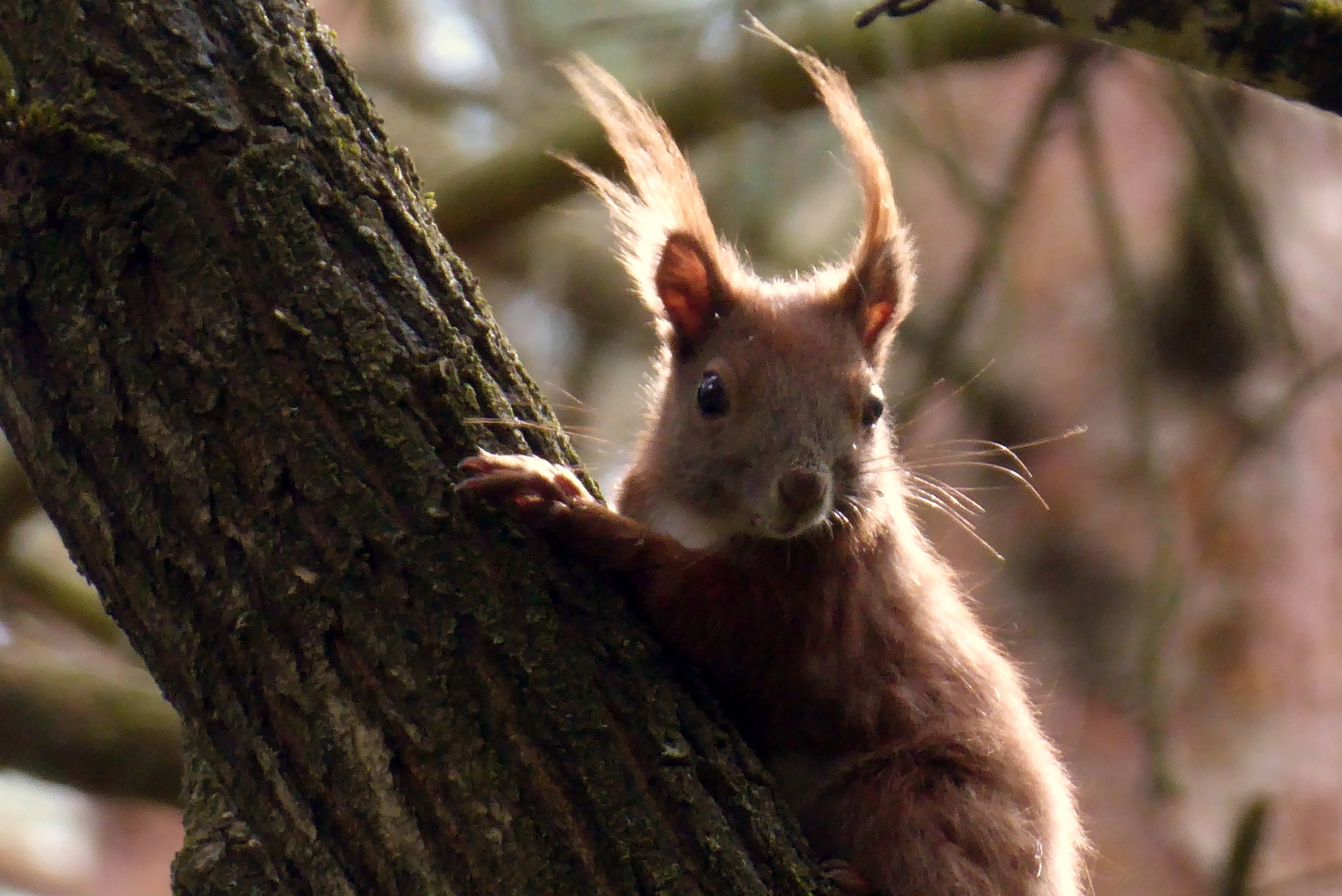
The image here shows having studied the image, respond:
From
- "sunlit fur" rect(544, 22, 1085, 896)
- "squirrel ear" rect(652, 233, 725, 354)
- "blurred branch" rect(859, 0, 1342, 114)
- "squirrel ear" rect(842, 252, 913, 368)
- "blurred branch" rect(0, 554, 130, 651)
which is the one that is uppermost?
"blurred branch" rect(859, 0, 1342, 114)

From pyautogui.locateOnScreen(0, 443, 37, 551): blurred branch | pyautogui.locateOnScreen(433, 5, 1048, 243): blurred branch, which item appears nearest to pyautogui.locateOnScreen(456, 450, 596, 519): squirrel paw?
pyautogui.locateOnScreen(433, 5, 1048, 243): blurred branch

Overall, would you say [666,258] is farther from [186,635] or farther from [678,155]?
[186,635]

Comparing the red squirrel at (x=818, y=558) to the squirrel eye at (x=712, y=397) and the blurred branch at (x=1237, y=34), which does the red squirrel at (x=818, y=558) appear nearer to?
the squirrel eye at (x=712, y=397)

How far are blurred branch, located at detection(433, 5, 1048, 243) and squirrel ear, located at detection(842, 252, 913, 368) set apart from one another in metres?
1.23

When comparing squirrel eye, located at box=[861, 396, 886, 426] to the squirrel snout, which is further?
squirrel eye, located at box=[861, 396, 886, 426]

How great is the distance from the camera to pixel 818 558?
3.23 m

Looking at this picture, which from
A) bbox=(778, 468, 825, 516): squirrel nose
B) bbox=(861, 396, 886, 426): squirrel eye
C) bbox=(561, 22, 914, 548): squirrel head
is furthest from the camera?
bbox=(861, 396, 886, 426): squirrel eye

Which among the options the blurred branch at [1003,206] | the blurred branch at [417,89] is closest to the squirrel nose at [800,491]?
the blurred branch at [1003,206]

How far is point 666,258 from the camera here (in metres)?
3.63

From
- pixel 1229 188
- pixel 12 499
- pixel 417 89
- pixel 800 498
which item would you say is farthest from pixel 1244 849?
pixel 417 89

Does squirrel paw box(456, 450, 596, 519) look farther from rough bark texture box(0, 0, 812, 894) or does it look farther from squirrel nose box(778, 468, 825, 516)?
squirrel nose box(778, 468, 825, 516)

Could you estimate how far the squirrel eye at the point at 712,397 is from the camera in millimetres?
3365

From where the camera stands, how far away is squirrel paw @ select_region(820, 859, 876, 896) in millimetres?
2768

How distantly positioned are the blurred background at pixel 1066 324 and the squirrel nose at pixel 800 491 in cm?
159
